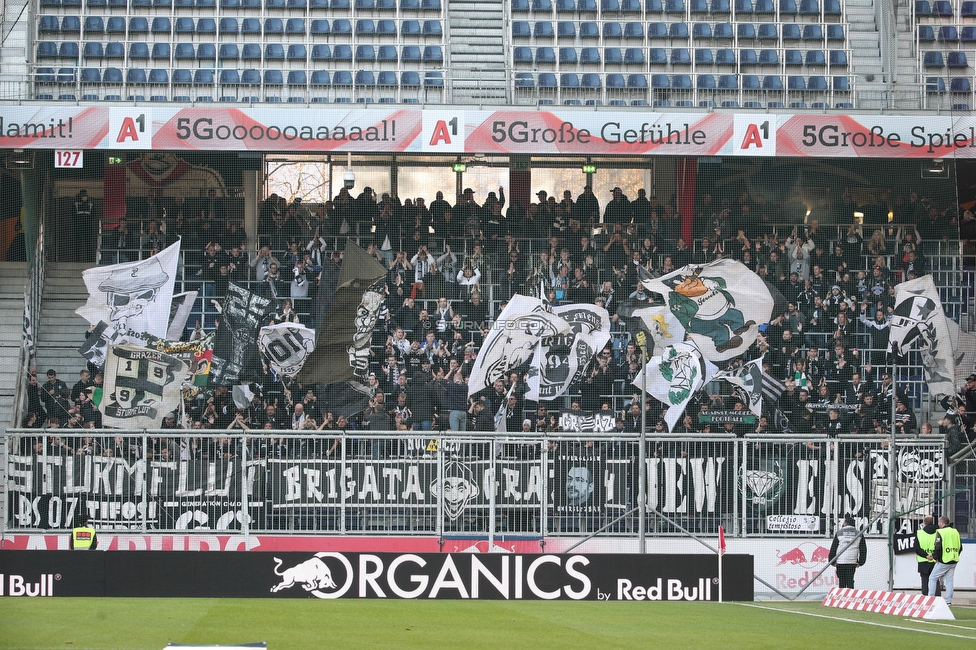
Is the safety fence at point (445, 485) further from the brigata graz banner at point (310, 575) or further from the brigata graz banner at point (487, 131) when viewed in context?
the brigata graz banner at point (487, 131)

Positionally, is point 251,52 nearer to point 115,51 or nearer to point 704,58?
point 115,51

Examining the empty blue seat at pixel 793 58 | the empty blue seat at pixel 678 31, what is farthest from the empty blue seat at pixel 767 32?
the empty blue seat at pixel 678 31

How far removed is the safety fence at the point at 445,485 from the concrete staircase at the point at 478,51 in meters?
7.58

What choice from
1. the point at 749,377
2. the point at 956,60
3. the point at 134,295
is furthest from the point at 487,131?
the point at 956,60

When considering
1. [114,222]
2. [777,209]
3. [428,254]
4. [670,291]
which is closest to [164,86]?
[114,222]

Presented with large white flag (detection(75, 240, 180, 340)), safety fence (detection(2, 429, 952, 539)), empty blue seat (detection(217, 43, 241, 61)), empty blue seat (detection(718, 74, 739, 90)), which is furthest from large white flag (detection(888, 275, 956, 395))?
empty blue seat (detection(217, 43, 241, 61))

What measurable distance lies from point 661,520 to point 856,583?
3.15m

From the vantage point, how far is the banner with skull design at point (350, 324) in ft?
71.2

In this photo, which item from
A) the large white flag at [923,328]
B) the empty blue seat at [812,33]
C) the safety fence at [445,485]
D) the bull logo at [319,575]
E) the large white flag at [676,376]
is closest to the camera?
the bull logo at [319,575]

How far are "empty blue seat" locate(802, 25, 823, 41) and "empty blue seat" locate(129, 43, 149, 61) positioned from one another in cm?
1290

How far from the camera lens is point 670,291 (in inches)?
887

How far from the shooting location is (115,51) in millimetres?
23578

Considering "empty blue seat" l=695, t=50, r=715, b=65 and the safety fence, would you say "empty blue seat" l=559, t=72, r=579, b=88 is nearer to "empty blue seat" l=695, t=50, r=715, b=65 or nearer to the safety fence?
"empty blue seat" l=695, t=50, r=715, b=65

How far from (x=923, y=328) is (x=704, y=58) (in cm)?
667
